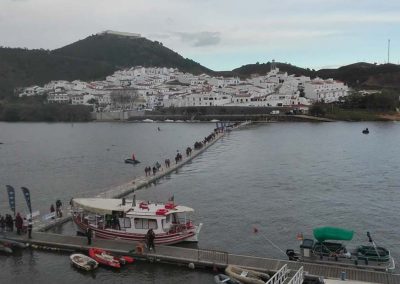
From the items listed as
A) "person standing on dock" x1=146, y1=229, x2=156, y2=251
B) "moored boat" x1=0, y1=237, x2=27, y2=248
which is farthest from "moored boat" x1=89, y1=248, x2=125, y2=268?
"moored boat" x1=0, y1=237, x2=27, y2=248

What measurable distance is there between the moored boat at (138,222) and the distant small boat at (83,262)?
2.53 meters

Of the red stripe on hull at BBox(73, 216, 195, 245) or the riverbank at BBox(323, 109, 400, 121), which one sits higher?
the riverbank at BBox(323, 109, 400, 121)

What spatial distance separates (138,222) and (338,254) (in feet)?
31.3

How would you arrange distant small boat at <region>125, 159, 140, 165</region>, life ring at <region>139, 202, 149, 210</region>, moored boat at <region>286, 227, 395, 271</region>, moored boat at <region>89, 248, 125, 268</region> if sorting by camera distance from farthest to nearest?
distant small boat at <region>125, 159, 140, 165</region> → life ring at <region>139, 202, 149, 210</region> → moored boat at <region>89, 248, 125, 268</region> → moored boat at <region>286, 227, 395, 271</region>

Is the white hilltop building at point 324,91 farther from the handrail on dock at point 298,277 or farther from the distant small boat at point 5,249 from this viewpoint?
the handrail on dock at point 298,277

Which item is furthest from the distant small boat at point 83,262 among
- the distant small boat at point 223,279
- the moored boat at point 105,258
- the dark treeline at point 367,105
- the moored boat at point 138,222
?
the dark treeline at point 367,105

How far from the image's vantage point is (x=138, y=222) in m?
24.6

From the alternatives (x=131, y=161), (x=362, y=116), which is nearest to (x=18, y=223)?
Result: (x=131, y=161)

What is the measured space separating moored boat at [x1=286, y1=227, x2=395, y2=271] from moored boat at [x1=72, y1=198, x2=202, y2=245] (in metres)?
5.66

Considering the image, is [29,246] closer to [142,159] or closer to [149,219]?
[149,219]

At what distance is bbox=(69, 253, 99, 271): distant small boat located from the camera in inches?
864

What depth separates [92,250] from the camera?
2303 cm

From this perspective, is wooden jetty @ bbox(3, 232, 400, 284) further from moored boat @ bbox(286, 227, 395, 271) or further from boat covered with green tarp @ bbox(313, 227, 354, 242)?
boat covered with green tarp @ bbox(313, 227, 354, 242)

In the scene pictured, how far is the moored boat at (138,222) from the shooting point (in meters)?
24.4
